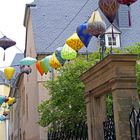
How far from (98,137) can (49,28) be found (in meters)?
20.9

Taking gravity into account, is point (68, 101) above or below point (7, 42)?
below

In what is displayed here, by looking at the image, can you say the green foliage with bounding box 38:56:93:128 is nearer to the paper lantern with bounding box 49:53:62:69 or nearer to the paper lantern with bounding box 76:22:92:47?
the paper lantern with bounding box 49:53:62:69

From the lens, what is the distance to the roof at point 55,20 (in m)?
26.8

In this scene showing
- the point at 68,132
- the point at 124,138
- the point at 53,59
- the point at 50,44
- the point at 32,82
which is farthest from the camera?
the point at 32,82

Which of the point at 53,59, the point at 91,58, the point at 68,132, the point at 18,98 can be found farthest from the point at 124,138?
the point at 18,98

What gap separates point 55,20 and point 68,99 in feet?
39.0

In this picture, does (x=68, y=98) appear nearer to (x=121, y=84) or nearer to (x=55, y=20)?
(x=121, y=84)

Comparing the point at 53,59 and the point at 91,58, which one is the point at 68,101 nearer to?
the point at 91,58

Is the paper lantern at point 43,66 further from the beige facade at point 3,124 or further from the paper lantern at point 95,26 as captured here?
the beige facade at point 3,124

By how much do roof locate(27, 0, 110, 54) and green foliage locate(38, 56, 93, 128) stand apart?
7287mm

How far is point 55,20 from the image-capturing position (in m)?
28.9

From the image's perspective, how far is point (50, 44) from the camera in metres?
26.5

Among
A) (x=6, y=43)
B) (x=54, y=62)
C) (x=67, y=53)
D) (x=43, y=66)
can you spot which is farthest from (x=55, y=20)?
(x=67, y=53)

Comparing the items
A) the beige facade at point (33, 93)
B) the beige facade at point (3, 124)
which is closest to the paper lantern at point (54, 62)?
the beige facade at point (33, 93)
